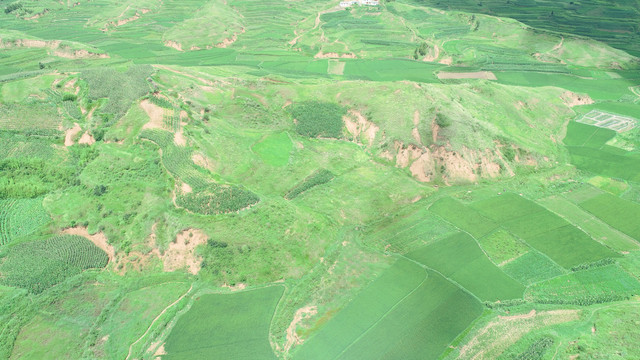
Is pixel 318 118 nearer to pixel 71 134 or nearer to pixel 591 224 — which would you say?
pixel 71 134

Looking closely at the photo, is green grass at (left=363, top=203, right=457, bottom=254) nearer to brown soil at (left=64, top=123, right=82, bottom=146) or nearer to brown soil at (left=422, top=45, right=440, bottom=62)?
brown soil at (left=64, top=123, right=82, bottom=146)

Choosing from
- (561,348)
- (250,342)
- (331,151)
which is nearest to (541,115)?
(331,151)

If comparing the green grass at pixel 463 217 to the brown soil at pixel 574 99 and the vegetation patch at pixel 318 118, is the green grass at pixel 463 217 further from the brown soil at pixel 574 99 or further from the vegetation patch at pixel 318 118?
the brown soil at pixel 574 99

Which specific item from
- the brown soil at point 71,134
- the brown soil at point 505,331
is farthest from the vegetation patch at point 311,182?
the brown soil at point 71,134

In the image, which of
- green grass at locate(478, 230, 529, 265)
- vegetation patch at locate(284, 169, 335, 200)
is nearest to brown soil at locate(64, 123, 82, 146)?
vegetation patch at locate(284, 169, 335, 200)

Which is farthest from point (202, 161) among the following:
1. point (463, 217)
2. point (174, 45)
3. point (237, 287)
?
point (174, 45)

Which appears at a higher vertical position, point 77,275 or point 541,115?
point 541,115

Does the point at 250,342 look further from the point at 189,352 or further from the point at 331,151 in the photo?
the point at 331,151
